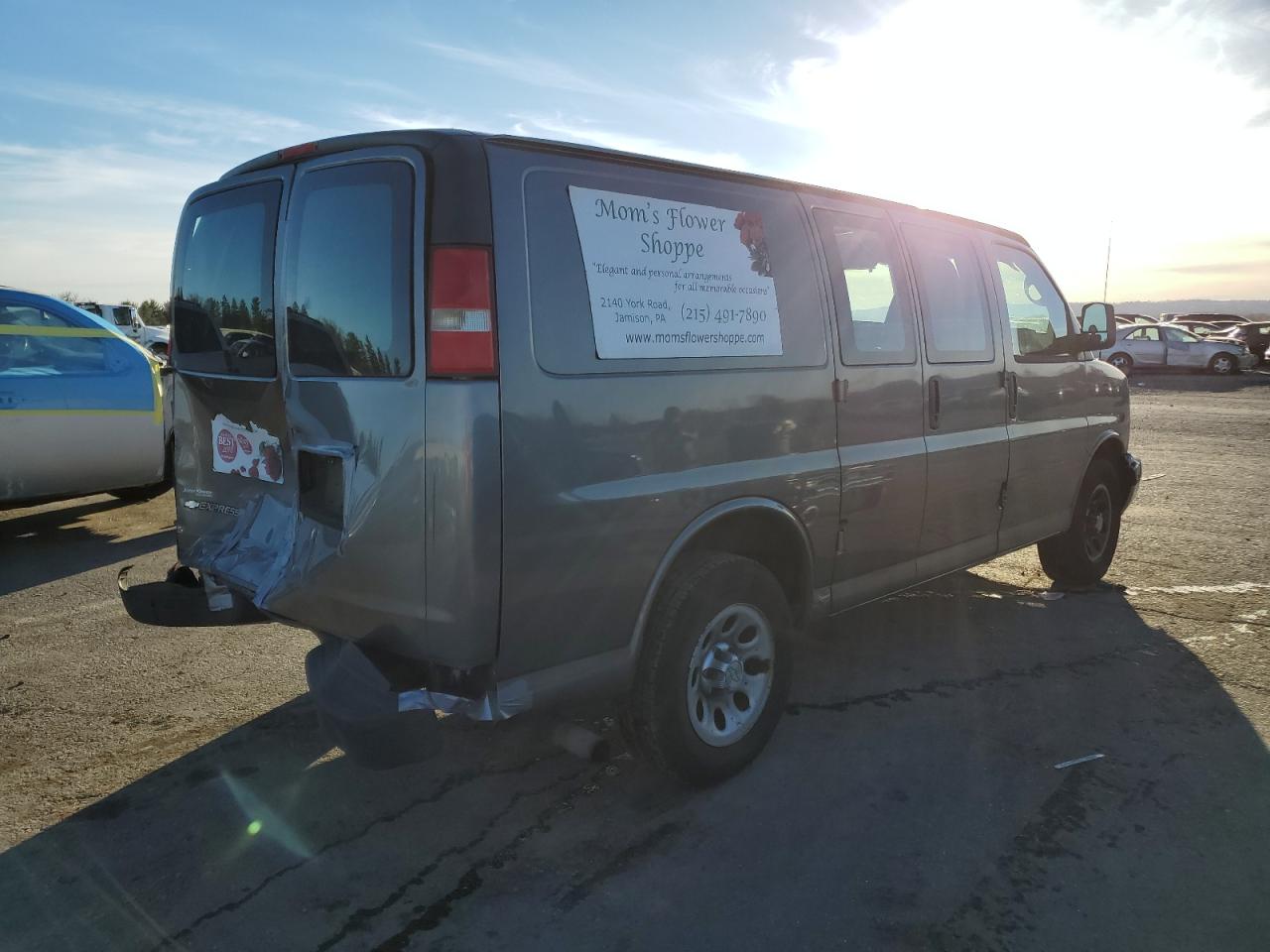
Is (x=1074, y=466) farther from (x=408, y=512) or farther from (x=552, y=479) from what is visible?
(x=408, y=512)

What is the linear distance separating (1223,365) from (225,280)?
30985 millimetres

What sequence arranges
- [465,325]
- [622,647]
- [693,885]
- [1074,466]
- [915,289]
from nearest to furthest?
1. [465,325]
2. [693,885]
3. [622,647]
4. [915,289]
5. [1074,466]

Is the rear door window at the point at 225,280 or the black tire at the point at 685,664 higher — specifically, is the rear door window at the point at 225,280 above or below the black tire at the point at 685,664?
above

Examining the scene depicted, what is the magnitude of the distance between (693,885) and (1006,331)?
332 centimetres

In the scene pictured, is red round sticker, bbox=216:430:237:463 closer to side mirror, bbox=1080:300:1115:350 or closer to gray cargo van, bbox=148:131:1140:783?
gray cargo van, bbox=148:131:1140:783

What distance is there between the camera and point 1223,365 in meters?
27.7

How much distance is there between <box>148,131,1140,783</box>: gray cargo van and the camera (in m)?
2.66

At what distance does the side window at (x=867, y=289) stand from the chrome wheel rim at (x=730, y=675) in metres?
1.18

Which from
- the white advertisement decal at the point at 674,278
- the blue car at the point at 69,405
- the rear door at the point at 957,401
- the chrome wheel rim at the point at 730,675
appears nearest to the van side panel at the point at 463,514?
the white advertisement decal at the point at 674,278

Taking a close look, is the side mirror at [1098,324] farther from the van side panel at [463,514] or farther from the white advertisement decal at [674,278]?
the van side panel at [463,514]

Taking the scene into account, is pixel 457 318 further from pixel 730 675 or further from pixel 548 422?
pixel 730 675

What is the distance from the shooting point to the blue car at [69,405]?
252 inches

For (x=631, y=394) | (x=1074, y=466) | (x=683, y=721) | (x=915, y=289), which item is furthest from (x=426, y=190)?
(x=1074, y=466)

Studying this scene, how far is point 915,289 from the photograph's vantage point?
425 centimetres
